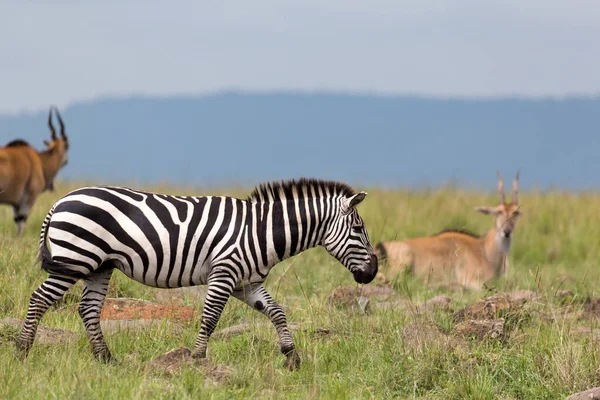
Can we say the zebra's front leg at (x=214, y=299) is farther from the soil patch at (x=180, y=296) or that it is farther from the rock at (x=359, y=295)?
the soil patch at (x=180, y=296)

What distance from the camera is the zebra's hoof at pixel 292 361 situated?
7.32 m

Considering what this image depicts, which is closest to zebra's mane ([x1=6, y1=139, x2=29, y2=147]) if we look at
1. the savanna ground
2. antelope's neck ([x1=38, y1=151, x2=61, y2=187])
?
antelope's neck ([x1=38, y1=151, x2=61, y2=187])

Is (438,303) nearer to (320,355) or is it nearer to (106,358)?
(320,355)

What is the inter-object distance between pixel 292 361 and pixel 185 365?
0.97m

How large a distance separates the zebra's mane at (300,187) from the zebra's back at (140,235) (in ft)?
0.86

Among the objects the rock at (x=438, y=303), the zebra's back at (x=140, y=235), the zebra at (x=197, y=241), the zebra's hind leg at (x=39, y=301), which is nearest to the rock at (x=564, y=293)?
the rock at (x=438, y=303)

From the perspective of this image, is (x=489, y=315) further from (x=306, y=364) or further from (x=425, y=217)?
(x=425, y=217)

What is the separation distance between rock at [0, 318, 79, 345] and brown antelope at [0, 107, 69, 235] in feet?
27.2

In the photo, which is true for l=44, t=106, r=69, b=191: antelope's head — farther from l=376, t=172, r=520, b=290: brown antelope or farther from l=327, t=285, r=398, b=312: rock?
l=327, t=285, r=398, b=312: rock

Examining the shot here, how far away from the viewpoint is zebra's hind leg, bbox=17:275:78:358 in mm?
7195

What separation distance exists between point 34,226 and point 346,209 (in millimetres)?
10753

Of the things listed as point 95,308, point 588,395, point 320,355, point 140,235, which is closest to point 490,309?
point 320,355

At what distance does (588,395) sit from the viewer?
644 centimetres

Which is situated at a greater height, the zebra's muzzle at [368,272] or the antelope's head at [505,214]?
the antelope's head at [505,214]
